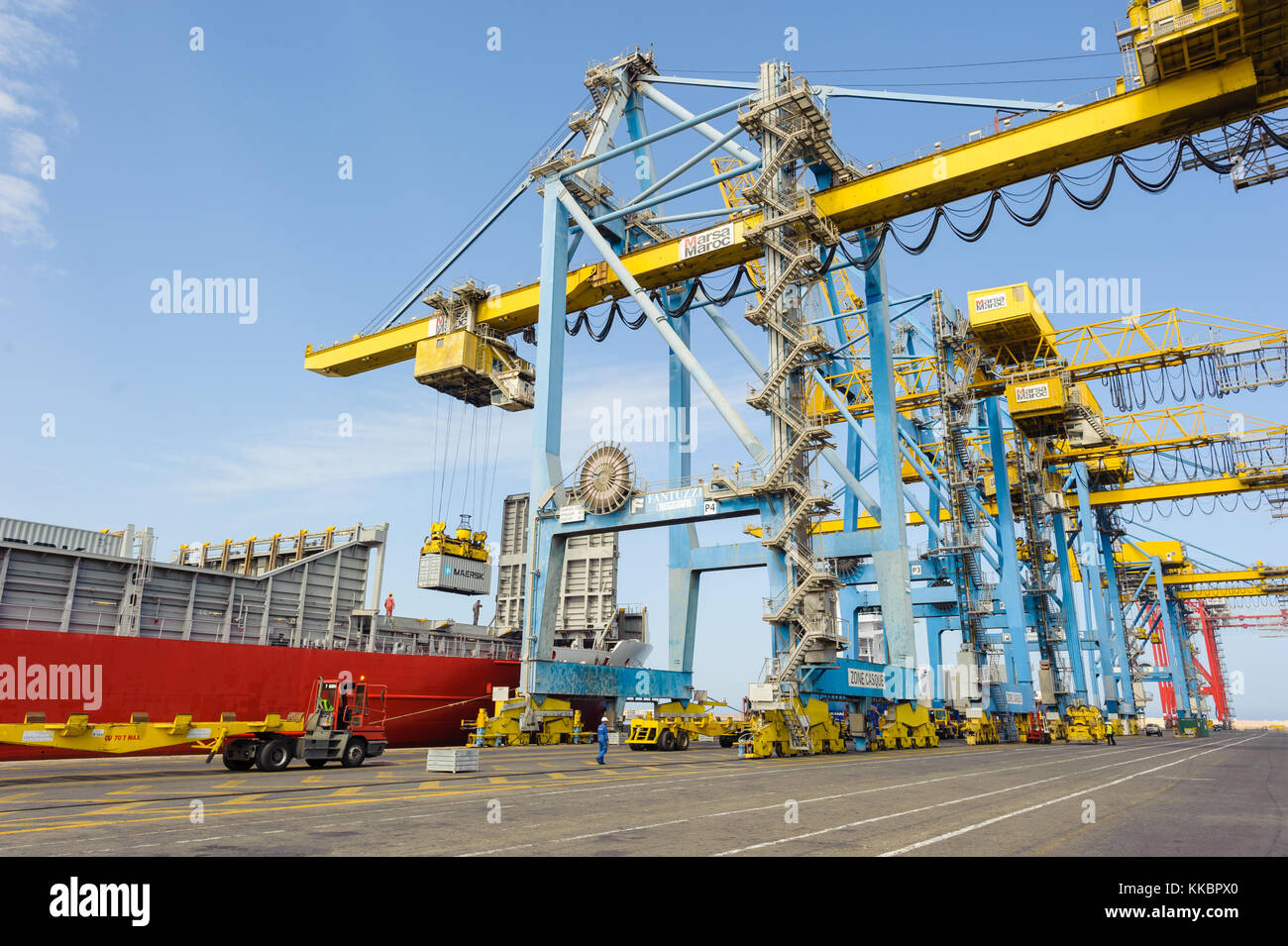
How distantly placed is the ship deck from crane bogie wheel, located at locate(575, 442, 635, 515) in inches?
517

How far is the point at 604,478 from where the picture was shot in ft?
107

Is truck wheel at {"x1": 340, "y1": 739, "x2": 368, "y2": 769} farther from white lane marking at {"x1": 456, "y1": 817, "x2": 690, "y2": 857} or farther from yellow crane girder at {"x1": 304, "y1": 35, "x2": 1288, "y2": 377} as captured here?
yellow crane girder at {"x1": 304, "y1": 35, "x2": 1288, "y2": 377}

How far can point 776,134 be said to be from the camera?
29344mm

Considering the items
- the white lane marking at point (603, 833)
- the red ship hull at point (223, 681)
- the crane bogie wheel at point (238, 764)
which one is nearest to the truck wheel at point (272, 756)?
the crane bogie wheel at point (238, 764)

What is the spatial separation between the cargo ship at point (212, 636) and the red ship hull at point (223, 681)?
4 centimetres

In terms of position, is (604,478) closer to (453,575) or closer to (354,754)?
(453,575)

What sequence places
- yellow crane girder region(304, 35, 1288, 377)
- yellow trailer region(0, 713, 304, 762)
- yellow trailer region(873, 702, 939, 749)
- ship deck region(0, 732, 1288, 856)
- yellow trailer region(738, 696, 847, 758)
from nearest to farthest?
1. ship deck region(0, 732, 1288, 856)
2. yellow trailer region(0, 713, 304, 762)
3. yellow crane girder region(304, 35, 1288, 377)
4. yellow trailer region(738, 696, 847, 758)
5. yellow trailer region(873, 702, 939, 749)

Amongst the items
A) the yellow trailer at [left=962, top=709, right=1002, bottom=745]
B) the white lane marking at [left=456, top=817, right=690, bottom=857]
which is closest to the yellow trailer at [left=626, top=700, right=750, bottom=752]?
the yellow trailer at [left=962, top=709, right=1002, bottom=745]

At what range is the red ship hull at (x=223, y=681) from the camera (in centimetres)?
2105

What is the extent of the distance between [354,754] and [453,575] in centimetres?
1510

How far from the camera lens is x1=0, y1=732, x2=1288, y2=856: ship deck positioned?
851 cm

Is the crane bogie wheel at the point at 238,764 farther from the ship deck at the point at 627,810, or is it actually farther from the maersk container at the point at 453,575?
the maersk container at the point at 453,575

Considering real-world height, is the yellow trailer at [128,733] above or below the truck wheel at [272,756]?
above
